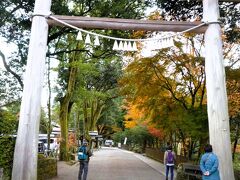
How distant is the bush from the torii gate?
21.4ft

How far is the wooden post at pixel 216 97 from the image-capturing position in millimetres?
8430

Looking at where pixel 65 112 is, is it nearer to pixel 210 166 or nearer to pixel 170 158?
pixel 170 158

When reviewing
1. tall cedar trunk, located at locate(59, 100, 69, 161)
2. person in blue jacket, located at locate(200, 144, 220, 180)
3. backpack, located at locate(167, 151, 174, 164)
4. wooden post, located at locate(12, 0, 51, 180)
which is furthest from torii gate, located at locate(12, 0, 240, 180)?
tall cedar trunk, located at locate(59, 100, 69, 161)

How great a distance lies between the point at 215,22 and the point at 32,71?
15.5ft

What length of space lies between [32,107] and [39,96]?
1.10 ft

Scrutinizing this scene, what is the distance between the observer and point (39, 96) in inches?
338

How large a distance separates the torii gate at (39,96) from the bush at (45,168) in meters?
6.51

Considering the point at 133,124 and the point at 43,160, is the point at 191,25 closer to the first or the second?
the point at 43,160

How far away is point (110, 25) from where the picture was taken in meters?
9.12

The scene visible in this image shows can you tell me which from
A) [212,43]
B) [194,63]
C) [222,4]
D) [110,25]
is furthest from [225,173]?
[194,63]

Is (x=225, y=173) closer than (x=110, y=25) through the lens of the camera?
Yes

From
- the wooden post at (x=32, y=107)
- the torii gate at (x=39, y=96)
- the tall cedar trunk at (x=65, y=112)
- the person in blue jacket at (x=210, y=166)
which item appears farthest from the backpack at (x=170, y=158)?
the tall cedar trunk at (x=65, y=112)

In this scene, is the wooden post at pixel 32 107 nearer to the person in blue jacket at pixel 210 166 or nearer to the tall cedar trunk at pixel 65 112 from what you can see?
the person in blue jacket at pixel 210 166

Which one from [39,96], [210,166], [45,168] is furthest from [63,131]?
[210,166]
